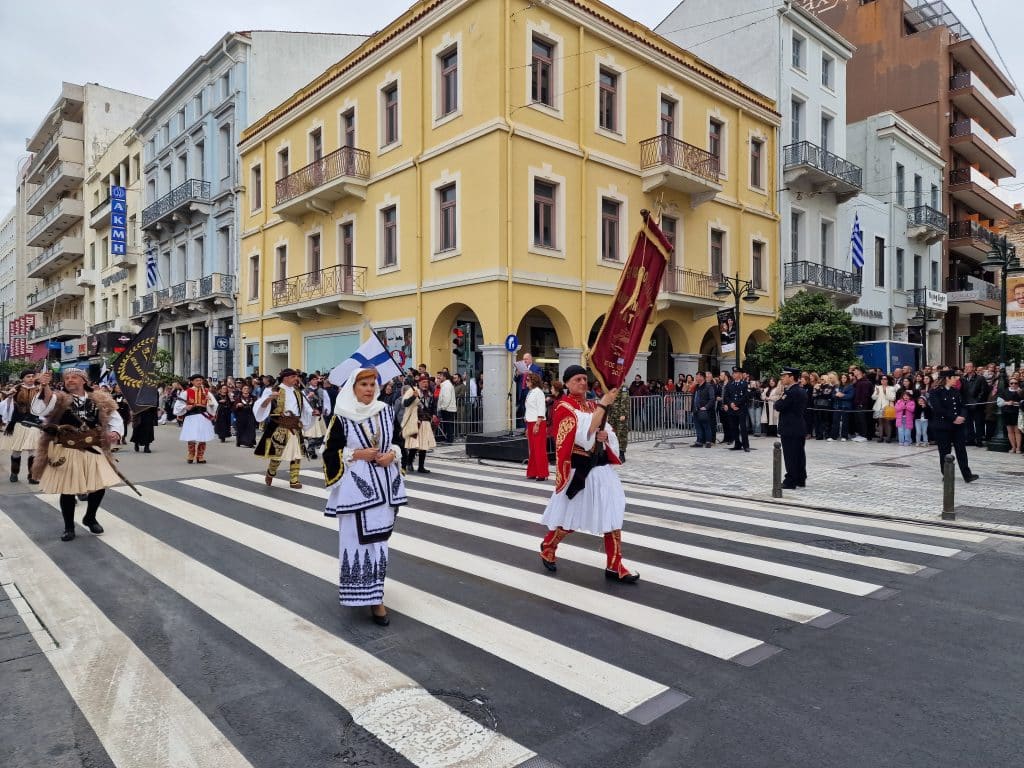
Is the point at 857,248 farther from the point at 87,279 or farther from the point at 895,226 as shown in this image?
the point at 87,279

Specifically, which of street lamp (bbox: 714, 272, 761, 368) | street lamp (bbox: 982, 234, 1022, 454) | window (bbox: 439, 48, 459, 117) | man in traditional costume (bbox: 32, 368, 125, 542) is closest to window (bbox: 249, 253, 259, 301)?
window (bbox: 439, 48, 459, 117)

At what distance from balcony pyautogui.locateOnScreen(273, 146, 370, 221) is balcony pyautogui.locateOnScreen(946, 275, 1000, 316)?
32.8m

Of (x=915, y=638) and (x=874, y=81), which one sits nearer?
(x=915, y=638)

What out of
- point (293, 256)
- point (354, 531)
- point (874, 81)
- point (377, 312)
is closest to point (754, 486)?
point (354, 531)

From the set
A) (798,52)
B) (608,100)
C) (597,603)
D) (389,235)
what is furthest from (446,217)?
(798,52)

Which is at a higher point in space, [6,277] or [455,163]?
[6,277]

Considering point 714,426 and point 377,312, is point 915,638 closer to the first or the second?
point 714,426

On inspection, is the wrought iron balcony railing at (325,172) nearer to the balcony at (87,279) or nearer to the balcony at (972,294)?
the balcony at (87,279)

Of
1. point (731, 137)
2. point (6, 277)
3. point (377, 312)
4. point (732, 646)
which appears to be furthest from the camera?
point (6, 277)

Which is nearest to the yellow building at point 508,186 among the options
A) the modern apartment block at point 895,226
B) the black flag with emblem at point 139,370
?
the modern apartment block at point 895,226

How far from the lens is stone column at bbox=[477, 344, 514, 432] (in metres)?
18.8

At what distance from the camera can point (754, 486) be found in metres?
11.2

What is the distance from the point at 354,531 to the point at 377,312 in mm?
18444

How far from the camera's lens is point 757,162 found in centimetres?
2720
